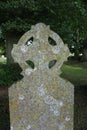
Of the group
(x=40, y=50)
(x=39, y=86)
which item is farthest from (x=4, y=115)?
(x=40, y=50)

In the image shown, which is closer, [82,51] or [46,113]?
[46,113]

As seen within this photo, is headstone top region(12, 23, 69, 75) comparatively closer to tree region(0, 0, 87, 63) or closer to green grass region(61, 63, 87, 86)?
tree region(0, 0, 87, 63)

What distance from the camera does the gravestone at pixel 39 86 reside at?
4523mm

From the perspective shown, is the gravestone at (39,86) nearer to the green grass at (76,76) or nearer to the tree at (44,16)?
the tree at (44,16)

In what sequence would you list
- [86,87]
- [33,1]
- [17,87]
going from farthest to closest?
[86,87] → [33,1] → [17,87]

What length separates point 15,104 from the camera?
457cm

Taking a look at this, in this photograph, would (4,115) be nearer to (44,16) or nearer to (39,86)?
(39,86)

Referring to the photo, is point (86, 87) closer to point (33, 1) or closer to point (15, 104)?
point (33, 1)

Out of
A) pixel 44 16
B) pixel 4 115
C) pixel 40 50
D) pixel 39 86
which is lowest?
pixel 4 115

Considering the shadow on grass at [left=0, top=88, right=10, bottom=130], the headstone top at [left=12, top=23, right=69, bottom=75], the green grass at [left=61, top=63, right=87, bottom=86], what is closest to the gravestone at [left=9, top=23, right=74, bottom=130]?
the headstone top at [left=12, top=23, right=69, bottom=75]

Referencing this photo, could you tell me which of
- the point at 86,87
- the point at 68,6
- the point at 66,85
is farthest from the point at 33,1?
the point at 66,85

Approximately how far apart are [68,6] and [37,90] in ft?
15.1

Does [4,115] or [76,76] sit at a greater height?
[4,115]

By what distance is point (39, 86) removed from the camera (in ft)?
15.0
